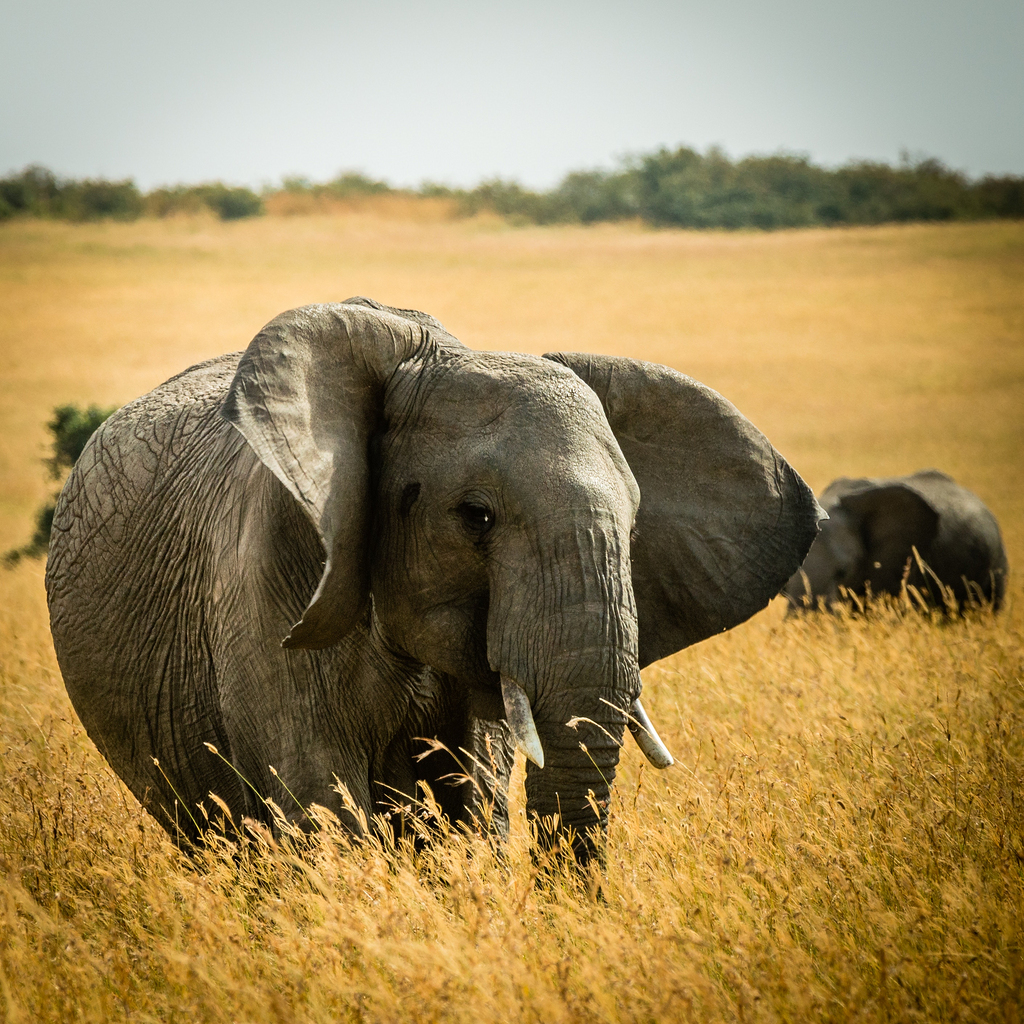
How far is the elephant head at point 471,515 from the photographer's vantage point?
3.04 metres

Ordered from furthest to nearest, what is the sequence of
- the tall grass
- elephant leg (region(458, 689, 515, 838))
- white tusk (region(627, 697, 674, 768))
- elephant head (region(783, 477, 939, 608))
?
elephant head (region(783, 477, 939, 608)), elephant leg (region(458, 689, 515, 838)), white tusk (region(627, 697, 674, 768)), the tall grass

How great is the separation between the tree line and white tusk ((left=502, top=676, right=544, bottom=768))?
52.4 m

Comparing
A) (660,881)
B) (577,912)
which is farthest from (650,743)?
(577,912)

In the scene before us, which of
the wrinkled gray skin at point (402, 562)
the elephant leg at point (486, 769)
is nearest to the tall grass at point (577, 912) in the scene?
the elephant leg at point (486, 769)

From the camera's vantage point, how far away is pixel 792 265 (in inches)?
1977

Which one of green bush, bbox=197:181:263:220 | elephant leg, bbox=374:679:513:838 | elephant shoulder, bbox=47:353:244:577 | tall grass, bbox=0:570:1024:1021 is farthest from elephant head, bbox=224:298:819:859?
green bush, bbox=197:181:263:220

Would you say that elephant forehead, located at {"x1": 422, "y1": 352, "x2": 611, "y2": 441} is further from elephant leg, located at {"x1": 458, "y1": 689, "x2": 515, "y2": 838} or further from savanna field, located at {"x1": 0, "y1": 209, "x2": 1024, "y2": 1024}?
savanna field, located at {"x1": 0, "y1": 209, "x2": 1024, "y2": 1024}

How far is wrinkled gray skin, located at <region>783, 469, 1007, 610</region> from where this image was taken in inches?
452

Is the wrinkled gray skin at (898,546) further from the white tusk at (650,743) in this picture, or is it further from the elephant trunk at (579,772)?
the elephant trunk at (579,772)

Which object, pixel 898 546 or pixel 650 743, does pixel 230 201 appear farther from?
pixel 650 743

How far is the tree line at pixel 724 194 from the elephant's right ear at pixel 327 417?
170 ft

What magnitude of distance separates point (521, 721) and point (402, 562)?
0.59 meters

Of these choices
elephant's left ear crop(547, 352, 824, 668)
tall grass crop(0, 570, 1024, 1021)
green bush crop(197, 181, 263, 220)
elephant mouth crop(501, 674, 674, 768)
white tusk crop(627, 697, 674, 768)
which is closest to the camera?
tall grass crop(0, 570, 1024, 1021)

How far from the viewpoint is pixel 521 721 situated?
3.04m
